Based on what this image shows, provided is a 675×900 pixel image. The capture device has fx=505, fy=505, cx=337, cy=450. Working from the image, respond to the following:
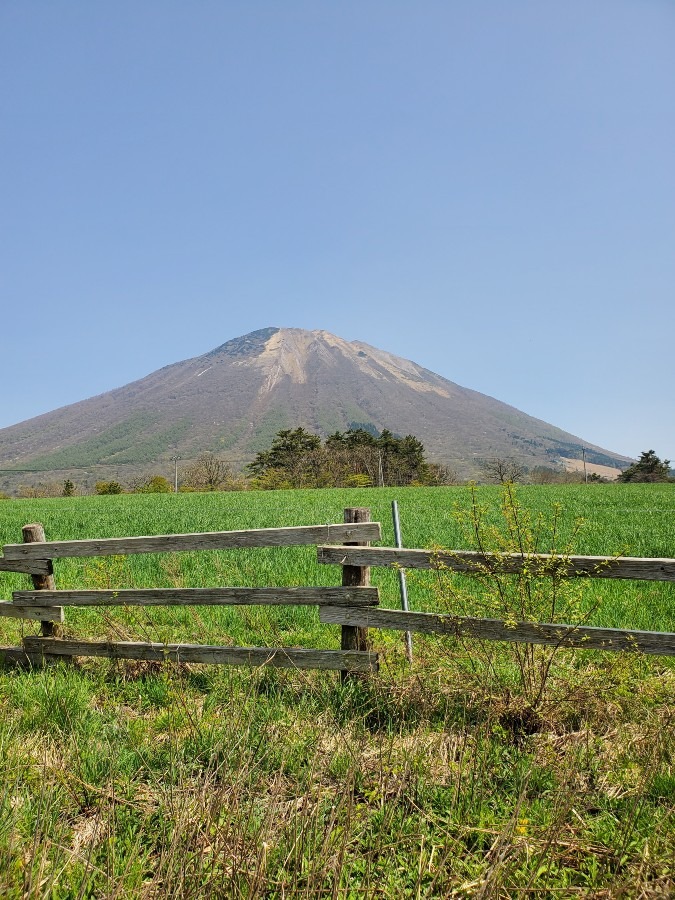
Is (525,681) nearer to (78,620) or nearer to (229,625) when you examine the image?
(229,625)


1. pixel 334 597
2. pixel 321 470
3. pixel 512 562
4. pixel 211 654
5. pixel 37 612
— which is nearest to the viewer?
pixel 512 562

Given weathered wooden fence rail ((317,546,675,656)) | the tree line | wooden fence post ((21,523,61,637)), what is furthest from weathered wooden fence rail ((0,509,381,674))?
the tree line

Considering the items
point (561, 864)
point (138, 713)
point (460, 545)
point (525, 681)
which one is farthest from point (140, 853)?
point (460, 545)

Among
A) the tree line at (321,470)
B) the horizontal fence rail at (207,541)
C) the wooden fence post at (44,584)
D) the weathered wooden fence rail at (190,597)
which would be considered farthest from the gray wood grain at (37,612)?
the tree line at (321,470)

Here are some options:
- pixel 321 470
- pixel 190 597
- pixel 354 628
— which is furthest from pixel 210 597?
pixel 321 470

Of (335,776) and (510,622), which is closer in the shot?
(335,776)

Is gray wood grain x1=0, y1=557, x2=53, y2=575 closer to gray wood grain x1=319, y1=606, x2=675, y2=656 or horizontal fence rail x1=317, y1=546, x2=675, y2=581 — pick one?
horizontal fence rail x1=317, y1=546, x2=675, y2=581

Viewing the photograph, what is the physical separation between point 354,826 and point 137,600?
309 centimetres

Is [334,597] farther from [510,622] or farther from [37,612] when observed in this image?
[37,612]

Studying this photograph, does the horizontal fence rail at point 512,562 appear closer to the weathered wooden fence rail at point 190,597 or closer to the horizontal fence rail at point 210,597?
the weathered wooden fence rail at point 190,597

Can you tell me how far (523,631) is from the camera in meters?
3.72

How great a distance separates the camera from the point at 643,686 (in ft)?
13.1

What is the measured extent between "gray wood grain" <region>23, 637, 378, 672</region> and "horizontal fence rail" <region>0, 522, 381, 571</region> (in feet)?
2.83

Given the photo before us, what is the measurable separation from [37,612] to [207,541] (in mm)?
2024
